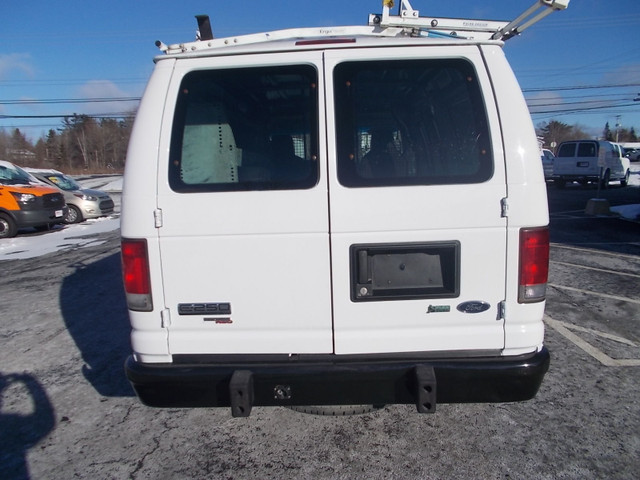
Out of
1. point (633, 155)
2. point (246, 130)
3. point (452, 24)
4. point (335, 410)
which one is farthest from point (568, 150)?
point (633, 155)

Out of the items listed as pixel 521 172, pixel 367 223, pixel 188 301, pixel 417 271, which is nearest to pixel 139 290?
pixel 188 301

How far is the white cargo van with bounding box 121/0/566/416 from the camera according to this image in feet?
7.52

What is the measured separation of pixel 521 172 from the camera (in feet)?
7.45

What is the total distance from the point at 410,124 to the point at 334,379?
1.46m

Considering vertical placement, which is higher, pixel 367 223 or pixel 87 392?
pixel 367 223

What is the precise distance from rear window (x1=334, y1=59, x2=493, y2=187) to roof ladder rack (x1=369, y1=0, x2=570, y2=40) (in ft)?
0.81

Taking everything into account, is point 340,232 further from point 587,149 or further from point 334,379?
point 587,149

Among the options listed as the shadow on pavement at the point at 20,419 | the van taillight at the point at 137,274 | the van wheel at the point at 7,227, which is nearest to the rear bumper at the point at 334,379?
the van taillight at the point at 137,274

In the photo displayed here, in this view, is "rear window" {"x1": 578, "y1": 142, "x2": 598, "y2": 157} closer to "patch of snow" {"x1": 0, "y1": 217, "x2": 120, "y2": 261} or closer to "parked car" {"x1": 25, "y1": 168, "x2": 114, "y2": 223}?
"patch of snow" {"x1": 0, "y1": 217, "x2": 120, "y2": 261}

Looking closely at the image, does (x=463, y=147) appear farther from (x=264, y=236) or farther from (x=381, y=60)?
(x=264, y=236)

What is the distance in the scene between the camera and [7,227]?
1203 centimetres

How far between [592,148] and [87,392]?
24075mm

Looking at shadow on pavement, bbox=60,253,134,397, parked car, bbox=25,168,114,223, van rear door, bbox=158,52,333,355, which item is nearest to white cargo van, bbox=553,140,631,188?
parked car, bbox=25,168,114,223

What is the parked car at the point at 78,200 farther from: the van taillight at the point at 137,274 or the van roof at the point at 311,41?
the van roof at the point at 311,41
